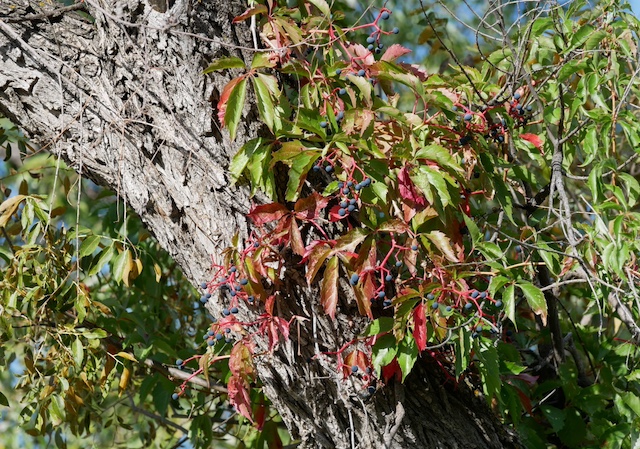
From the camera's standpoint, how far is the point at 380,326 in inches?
69.6

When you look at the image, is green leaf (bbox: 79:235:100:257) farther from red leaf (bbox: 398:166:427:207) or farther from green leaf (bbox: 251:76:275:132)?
red leaf (bbox: 398:166:427:207)

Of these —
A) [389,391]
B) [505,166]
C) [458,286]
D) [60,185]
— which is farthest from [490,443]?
[60,185]

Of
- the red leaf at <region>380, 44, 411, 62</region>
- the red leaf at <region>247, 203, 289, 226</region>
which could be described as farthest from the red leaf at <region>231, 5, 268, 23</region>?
the red leaf at <region>247, 203, 289, 226</region>

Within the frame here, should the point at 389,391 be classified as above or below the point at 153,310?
below

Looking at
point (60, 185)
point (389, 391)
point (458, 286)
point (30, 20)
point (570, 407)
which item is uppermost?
point (60, 185)

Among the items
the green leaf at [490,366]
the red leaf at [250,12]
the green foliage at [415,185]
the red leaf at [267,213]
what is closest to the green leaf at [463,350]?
the green foliage at [415,185]

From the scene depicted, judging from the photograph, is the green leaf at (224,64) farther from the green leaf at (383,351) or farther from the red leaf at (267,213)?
the green leaf at (383,351)

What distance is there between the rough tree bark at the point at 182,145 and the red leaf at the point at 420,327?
207 millimetres

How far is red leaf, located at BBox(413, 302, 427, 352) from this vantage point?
5.57 ft

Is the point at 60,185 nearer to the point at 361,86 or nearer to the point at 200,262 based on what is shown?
the point at 200,262

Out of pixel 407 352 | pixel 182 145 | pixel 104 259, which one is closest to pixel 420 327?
pixel 407 352

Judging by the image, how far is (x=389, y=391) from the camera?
1921mm

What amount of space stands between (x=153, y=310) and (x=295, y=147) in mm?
1582

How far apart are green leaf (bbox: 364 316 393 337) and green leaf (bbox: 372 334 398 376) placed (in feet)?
0.09
